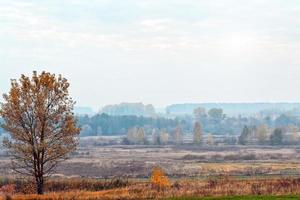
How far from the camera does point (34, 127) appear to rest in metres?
32.8

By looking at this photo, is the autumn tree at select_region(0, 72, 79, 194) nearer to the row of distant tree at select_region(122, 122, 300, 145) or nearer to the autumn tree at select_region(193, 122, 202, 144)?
the row of distant tree at select_region(122, 122, 300, 145)

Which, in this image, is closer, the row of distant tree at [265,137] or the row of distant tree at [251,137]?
the row of distant tree at [265,137]

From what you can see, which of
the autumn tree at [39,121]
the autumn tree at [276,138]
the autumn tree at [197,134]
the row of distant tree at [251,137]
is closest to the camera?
the autumn tree at [39,121]

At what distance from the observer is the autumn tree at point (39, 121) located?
32406mm

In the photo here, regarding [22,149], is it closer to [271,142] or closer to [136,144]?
[271,142]

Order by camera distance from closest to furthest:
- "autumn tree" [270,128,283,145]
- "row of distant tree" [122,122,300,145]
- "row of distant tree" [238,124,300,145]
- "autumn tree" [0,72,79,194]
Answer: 1. "autumn tree" [0,72,79,194]
2. "autumn tree" [270,128,283,145]
3. "row of distant tree" [238,124,300,145]
4. "row of distant tree" [122,122,300,145]

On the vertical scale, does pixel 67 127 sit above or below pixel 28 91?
below

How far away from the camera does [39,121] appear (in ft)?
107

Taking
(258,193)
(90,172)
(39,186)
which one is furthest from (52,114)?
(90,172)

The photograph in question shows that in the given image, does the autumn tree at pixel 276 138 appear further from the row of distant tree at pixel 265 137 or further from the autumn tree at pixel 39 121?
the autumn tree at pixel 39 121

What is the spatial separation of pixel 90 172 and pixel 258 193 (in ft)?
208

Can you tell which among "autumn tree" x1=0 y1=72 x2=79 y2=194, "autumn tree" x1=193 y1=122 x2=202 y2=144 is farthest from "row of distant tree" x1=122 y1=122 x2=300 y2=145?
"autumn tree" x1=0 y1=72 x2=79 y2=194

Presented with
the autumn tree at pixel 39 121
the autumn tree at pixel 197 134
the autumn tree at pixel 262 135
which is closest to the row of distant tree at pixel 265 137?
the autumn tree at pixel 262 135

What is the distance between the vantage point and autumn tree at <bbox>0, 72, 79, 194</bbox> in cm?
3241
